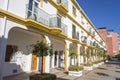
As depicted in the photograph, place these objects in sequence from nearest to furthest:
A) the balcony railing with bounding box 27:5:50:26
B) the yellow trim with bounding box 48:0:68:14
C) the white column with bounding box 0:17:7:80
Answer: the white column with bounding box 0:17:7:80 → the balcony railing with bounding box 27:5:50:26 → the yellow trim with bounding box 48:0:68:14

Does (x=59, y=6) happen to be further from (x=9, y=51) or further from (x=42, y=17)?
(x=9, y=51)

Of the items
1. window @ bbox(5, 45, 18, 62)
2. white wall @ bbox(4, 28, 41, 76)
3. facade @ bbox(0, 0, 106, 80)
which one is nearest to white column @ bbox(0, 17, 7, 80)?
facade @ bbox(0, 0, 106, 80)

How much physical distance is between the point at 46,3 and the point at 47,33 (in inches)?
113

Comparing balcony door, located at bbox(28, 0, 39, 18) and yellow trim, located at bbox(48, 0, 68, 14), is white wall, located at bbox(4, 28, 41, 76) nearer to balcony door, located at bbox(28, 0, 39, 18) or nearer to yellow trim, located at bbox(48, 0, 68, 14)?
balcony door, located at bbox(28, 0, 39, 18)

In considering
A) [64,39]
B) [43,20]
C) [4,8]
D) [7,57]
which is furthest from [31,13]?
[64,39]

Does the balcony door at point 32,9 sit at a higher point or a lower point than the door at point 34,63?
higher

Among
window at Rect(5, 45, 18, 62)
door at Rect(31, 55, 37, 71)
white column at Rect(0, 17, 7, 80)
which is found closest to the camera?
white column at Rect(0, 17, 7, 80)

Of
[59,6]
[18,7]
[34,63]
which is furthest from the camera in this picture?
[59,6]

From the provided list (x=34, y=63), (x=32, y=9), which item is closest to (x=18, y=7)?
(x=32, y=9)

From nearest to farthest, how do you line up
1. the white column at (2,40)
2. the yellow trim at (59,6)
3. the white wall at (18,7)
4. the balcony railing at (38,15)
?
1. the white column at (2,40)
2. the white wall at (18,7)
3. the balcony railing at (38,15)
4. the yellow trim at (59,6)

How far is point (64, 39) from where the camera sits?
18219 mm

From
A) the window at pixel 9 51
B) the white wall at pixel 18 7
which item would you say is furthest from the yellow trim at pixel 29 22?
the window at pixel 9 51

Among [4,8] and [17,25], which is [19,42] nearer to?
[17,25]

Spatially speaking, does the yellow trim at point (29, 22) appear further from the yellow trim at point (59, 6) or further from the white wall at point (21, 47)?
the yellow trim at point (59, 6)
